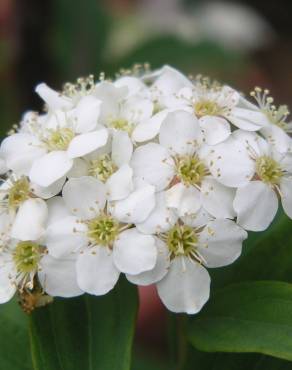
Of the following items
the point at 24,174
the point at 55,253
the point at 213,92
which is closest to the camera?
the point at 55,253

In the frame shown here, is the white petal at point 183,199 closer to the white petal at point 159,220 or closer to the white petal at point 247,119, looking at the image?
the white petal at point 159,220

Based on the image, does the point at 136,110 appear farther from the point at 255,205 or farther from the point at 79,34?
the point at 79,34

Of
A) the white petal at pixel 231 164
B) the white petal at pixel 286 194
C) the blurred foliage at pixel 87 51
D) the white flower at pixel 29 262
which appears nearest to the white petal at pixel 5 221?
the white flower at pixel 29 262

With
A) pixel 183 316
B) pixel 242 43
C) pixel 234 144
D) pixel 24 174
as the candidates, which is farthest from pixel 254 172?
pixel 242 43

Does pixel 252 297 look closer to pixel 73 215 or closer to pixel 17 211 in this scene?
pixel 73 215

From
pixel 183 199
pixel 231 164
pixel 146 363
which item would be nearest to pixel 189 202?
pixel 183 199

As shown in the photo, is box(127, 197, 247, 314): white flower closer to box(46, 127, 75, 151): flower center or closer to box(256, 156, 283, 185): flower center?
box(256, 156, 283, 185): flower center

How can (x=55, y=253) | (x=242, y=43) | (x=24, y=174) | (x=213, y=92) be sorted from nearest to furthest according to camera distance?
(x=55, y=253)
(x=24, y=174)
(x=213, y=92)
(x=242, y=43)

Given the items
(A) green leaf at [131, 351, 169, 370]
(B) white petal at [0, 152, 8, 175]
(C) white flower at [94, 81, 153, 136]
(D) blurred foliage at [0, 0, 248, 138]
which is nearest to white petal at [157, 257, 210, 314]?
(C) white flower at [94, 81, 153, 136]
